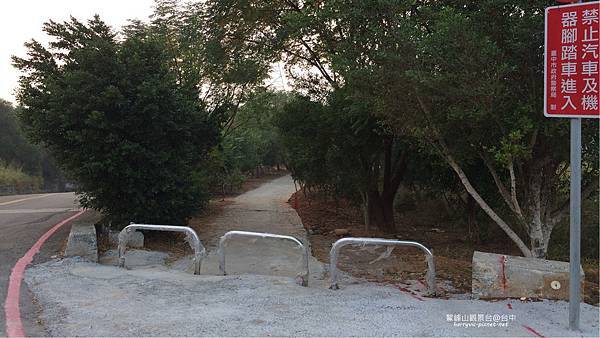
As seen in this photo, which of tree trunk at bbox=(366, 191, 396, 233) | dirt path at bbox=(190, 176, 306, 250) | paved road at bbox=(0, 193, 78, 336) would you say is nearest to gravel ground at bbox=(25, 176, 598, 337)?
paved road at bbox=(0, 193, 78, 336)

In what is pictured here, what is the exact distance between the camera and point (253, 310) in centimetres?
486

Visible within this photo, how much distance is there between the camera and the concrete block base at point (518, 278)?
5.17 m

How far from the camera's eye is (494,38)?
20.5 ft

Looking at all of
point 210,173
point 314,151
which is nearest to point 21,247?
point 314,151

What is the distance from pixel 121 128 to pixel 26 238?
276 centimetres

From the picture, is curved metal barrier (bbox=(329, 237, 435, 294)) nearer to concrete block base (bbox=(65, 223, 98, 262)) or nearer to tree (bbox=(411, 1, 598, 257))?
tree (bbox=(411, 1, 598, 257))

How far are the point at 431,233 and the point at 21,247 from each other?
1083 cm

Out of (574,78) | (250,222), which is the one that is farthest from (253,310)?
(250,222)

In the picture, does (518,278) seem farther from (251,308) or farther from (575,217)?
(251,308)

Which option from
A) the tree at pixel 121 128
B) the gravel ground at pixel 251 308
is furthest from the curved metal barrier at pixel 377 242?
the tree at pixel 121 128

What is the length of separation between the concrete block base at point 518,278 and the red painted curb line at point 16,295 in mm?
4502

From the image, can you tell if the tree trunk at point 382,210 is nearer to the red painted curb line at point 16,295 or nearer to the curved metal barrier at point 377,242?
the curved metal barrier at point 377,242

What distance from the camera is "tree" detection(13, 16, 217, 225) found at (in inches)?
348

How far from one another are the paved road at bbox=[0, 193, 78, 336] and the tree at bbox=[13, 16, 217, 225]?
1.20 m
